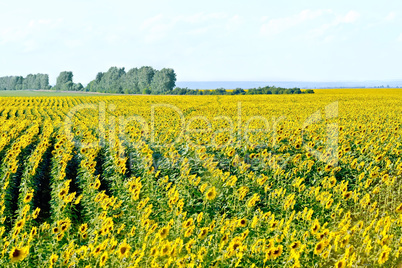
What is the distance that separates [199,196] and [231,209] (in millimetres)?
783

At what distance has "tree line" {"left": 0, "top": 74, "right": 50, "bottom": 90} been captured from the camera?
499 feet

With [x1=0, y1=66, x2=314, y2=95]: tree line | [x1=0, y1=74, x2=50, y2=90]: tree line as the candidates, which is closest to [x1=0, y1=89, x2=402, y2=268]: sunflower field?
[x1=0, y1=66, x2=314, y2=95]: tree line

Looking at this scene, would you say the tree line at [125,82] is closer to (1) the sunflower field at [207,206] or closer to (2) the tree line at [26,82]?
(2) the tree line at [26,82]

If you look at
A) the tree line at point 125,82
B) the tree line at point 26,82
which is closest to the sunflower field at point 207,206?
the tree line at point 125,82

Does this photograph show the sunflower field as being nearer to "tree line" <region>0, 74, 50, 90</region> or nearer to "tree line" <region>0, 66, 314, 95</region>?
"tree line" <region>0, 66, 314, 95</region>

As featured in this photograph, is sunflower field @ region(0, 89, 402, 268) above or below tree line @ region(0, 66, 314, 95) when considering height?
below

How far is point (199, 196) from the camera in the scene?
22.7 ft

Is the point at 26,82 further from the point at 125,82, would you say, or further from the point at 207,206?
the point at 207,206

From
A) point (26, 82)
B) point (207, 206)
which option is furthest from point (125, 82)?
point (207, 206)

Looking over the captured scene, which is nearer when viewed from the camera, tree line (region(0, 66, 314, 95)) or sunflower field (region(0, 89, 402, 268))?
sunflower field (region(0, 89, 402, 268))

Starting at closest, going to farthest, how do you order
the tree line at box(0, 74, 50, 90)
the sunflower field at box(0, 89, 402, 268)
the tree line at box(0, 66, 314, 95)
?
the sunflower field at box(0, 89, 402, 268) < the tree line at box(0, 66, 314, 95) < the tree line at box(0, 74, 50, 90)

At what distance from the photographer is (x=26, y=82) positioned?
530ft

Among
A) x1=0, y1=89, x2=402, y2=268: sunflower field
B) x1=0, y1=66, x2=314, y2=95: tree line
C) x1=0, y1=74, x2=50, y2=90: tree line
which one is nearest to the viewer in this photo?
x1=0, y1=89, x2=402, y2=268: sunflower field

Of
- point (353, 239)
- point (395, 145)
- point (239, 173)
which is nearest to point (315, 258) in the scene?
point (353, 239)
